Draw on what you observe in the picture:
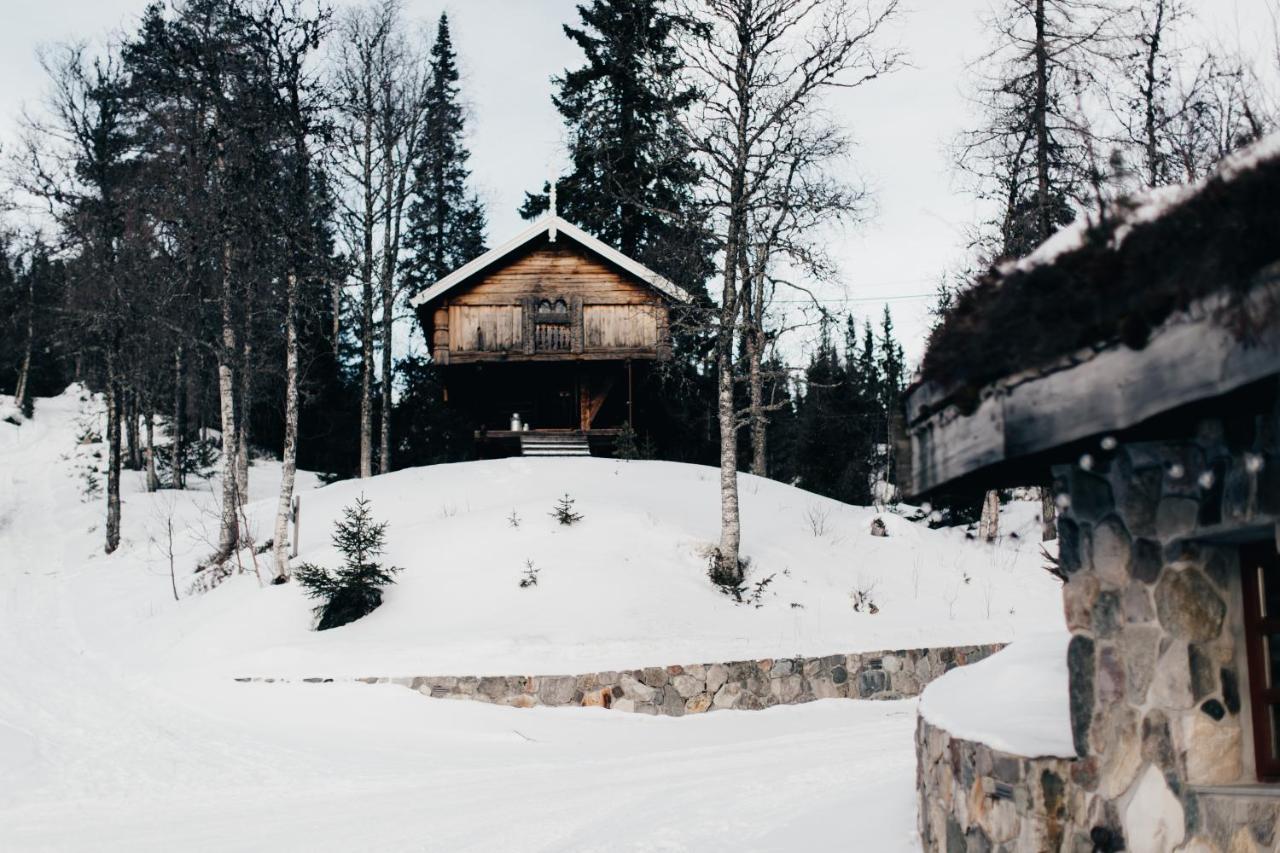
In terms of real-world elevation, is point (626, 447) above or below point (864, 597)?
above

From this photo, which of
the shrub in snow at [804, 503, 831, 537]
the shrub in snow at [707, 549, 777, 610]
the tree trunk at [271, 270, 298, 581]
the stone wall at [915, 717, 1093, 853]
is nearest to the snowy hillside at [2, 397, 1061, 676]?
the shrub in snow at [804, 503, 831, 537]

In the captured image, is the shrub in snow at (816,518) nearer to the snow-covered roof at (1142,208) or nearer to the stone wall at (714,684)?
the stone wall at (714,684)

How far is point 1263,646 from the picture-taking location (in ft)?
14.9

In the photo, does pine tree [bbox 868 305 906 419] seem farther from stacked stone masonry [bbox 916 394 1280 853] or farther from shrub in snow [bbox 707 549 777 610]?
stacked stone masonry [bbox 916 394 1280 853]

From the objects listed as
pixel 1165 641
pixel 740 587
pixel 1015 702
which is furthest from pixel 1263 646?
pixel 740 587

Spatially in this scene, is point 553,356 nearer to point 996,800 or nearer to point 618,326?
point 618,326

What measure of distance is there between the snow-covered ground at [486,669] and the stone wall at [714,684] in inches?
9.6

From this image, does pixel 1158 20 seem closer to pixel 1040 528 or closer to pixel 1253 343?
pixel 1040 528

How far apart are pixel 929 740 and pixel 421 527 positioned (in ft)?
45.3

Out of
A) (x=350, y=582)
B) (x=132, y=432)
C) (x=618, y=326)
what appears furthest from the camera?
(x=132, y=432)

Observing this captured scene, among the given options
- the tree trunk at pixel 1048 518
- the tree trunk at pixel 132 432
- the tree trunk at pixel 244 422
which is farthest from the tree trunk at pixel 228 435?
the tree trunk at pixel 1048 518

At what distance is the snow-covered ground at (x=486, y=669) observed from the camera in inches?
357

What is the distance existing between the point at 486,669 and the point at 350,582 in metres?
2.95

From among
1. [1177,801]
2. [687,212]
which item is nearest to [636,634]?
[687,212]
